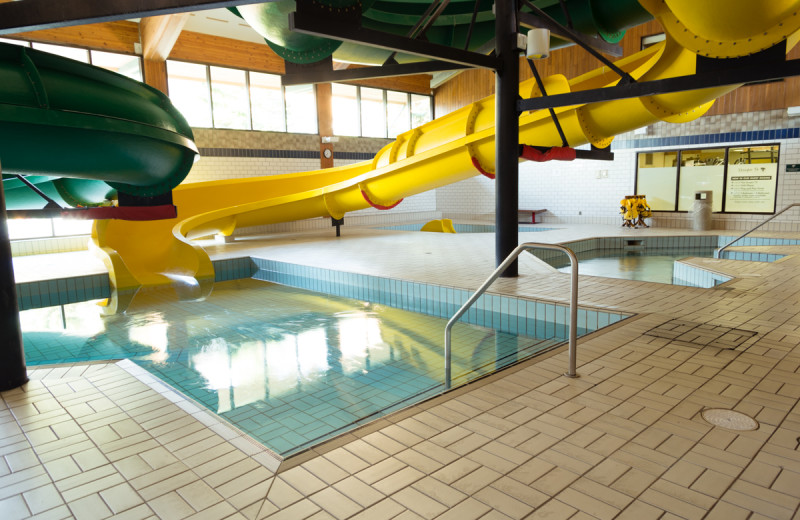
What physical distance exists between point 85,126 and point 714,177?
442 inches

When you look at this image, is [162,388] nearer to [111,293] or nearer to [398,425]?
[398,425]

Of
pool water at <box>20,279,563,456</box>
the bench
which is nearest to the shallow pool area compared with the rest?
pool water at <box>20,279,563,456</box>

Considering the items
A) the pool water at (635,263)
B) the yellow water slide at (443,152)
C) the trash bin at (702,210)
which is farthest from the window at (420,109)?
the pool water at (635,263)

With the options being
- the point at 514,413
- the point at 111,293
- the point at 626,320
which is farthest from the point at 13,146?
the point at 626,320

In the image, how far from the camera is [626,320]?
11.9 feet

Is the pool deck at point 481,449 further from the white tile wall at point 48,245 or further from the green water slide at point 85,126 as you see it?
the white tile wall at point 48,245

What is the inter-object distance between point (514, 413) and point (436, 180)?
5.32m

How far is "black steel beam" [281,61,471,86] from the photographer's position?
4664mm

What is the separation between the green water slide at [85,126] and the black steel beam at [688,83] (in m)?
3.44

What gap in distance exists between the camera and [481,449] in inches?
74.5

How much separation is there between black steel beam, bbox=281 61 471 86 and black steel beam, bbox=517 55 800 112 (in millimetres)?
1053

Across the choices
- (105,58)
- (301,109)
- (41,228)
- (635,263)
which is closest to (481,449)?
(635,263)

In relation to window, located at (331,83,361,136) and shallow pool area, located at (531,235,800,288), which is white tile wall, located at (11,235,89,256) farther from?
shallow pool area, located at (531,235,800,288)

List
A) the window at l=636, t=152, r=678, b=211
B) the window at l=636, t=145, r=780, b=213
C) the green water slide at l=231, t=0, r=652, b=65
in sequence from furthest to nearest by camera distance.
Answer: the window at l=636, t=152, r=678, b=211, the window at l=636, t=145, r=780, b=213, the green water slide at l=231, t=0, r=652, b=65
